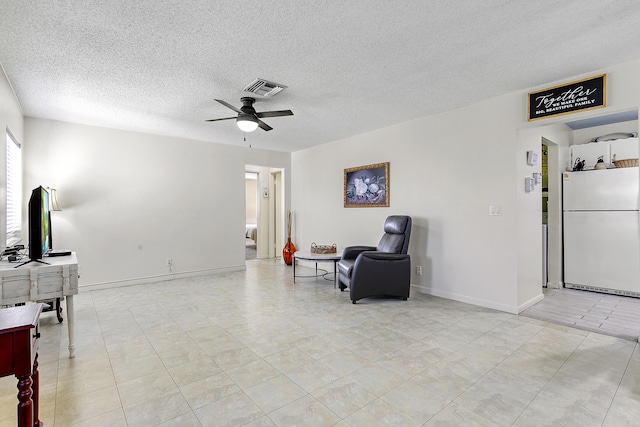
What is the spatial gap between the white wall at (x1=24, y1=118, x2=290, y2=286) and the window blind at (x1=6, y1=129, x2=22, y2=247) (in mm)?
256

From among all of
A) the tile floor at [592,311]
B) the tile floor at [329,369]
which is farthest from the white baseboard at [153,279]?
the tile floor at [592,311]

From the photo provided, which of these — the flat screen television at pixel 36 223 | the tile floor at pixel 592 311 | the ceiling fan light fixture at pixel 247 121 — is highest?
the ceiling fan light fixture at pixel 247 121

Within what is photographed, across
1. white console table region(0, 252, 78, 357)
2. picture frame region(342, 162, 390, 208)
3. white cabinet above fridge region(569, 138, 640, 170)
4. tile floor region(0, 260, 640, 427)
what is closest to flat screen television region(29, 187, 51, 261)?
white console table region(0, 252, 78, 357)

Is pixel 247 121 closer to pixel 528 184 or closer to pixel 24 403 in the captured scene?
pixel 24 403

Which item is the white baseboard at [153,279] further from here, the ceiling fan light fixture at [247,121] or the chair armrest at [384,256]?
the ceiling fan light fixture at [247,121]

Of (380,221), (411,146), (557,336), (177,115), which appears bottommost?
(557,336)

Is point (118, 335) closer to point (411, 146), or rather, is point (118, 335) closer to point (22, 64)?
point (22, 64)

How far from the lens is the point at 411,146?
458 centimetres

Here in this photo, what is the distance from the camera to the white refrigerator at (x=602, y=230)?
4176mm

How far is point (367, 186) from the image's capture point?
523cm

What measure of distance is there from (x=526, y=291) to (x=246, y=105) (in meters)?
3.85

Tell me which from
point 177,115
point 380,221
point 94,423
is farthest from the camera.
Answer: point 380,221

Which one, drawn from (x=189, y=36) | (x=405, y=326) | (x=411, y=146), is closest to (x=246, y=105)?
(x=189, y=36)

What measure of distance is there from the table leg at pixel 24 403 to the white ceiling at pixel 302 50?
6.90ft
